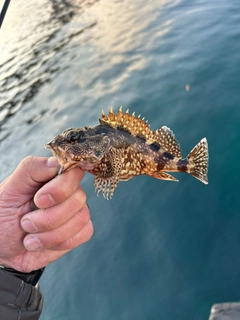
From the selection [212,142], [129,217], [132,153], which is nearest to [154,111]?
[212,142]

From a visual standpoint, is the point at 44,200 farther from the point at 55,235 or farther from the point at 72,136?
the point at 72,136

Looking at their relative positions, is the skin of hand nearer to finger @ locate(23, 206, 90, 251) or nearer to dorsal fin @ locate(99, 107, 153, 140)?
finger @ locate(23, 206, 90, 251)

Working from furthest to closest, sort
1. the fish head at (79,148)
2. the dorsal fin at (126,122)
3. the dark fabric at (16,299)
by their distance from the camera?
the dorsal fin at (126,122) → the dark fabric at (16,299) → the fish head at (79,148)

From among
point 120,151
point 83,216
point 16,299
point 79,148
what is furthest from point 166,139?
point 16,299

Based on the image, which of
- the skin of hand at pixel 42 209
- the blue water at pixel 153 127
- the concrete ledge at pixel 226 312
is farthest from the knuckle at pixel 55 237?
the blue water at pixel 153 127

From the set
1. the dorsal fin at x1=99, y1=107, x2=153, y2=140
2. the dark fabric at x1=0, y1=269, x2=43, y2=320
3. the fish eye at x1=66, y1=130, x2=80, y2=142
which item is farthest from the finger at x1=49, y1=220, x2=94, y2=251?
the dorsal fin at x1=99, y1=107, x2=153, y2=140

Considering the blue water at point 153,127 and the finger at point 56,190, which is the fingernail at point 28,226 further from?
the blue water at point 153,127
